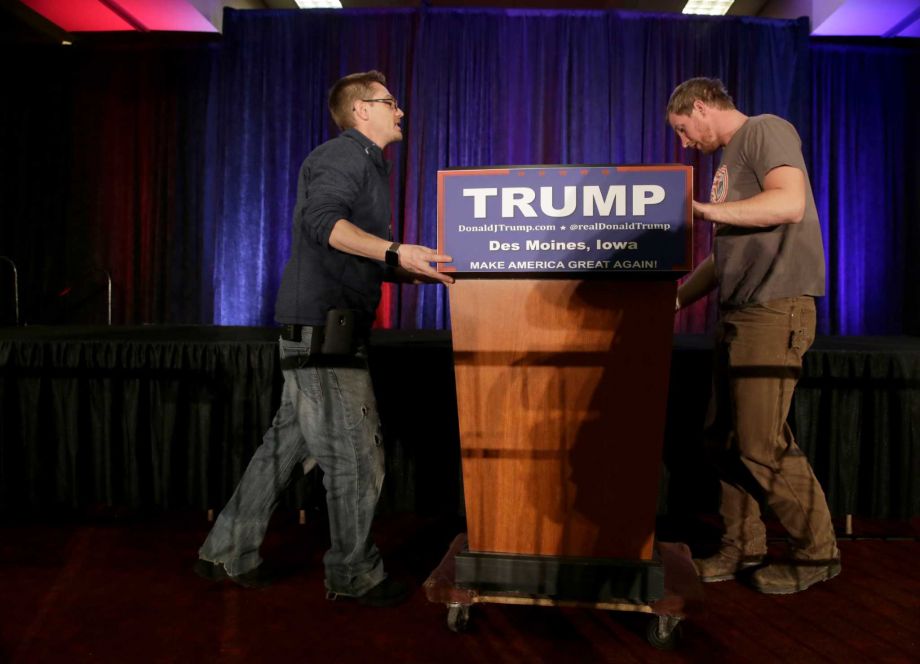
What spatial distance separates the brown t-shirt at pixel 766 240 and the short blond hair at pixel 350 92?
3.71 ft

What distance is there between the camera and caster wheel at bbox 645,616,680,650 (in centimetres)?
161

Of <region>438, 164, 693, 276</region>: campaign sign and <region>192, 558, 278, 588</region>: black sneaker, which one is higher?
<region>438, 164, 693, 276</region>: campaign sign

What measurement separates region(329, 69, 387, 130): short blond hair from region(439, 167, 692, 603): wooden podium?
71cm

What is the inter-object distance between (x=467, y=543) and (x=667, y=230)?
3.24 ft

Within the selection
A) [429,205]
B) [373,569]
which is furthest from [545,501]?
[429,205]

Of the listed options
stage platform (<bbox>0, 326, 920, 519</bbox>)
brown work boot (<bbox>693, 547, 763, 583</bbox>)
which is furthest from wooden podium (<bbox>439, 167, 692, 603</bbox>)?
stage platform (<bbox>0, 326, 920, 519</bbox>)

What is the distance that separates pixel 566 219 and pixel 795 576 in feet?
4.55

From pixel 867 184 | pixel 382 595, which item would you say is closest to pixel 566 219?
pixel 382 595

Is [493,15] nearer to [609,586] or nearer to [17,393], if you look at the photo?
[17,393]

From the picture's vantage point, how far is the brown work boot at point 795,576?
197cm

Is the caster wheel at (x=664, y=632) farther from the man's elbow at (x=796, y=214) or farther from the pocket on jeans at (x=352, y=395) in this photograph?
the man's elbow at (x=796, y=214)

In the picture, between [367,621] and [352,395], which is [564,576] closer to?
[367,621]

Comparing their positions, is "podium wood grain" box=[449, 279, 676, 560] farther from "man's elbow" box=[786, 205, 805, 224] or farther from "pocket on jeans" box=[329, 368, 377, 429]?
"man's elbow" box=[786, 205, 805, 224]

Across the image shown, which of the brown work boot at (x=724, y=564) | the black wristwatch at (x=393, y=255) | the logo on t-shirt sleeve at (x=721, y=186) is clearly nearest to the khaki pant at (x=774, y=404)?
the brown work boot at (x=724, y=564)
